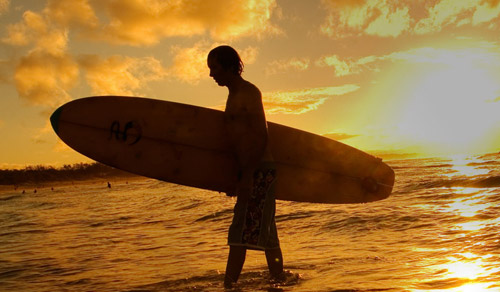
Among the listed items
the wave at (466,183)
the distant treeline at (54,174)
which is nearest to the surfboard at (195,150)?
the wave at (466,183)

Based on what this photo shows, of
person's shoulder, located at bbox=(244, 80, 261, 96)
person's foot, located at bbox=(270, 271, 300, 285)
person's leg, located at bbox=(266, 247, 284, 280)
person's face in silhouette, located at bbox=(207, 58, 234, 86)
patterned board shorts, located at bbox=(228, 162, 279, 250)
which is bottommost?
person's foot, located at bbox=(270, 271, 300, 285)

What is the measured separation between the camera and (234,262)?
324cm

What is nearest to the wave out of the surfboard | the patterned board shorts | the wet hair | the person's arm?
the surfboard

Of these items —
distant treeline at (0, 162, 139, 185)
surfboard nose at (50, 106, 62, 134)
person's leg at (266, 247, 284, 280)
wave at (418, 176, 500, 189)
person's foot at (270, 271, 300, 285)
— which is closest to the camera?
person's leg at (266, 247, 284, 280)

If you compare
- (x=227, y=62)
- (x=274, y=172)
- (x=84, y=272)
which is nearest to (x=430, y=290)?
(x=274, y=172)

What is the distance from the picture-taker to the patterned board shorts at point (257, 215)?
3.18 m

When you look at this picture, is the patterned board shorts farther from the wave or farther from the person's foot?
the wave

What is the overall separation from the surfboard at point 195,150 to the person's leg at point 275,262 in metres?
0.87

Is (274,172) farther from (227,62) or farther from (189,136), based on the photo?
(189,136)

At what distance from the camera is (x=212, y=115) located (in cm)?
433

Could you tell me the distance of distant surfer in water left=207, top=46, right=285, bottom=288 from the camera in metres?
3.18

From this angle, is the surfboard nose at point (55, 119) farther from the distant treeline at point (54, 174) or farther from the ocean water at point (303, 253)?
the distant treeline at point (54, 174)

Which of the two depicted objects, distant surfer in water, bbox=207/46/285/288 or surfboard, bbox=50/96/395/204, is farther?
surfboard, bbox=50/96/395/204

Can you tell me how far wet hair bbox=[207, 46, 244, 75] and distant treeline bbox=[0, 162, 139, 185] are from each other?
49714mm
